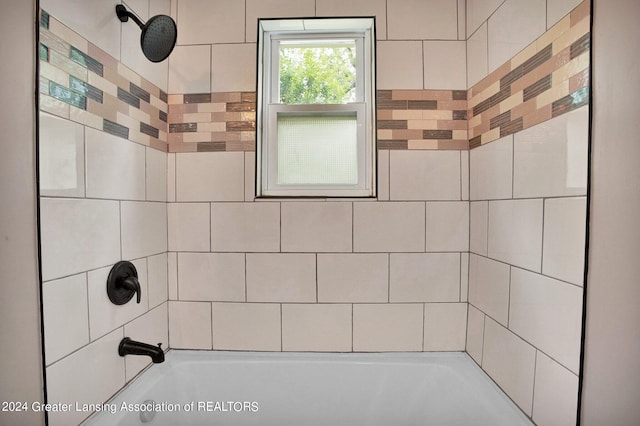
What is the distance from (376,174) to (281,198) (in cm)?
44

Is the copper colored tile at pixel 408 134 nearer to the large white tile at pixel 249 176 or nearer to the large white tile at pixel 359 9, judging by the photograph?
the large white tile at pixel 359 9

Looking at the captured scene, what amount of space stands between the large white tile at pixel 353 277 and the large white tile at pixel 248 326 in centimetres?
26

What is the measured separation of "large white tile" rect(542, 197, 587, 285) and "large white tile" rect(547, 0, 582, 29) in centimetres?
49

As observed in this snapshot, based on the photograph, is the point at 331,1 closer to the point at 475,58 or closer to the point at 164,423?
the point at 475,58

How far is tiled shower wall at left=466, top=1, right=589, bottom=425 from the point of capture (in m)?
0.68

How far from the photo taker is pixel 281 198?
46.8 inches

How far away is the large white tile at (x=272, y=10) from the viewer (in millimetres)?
1197

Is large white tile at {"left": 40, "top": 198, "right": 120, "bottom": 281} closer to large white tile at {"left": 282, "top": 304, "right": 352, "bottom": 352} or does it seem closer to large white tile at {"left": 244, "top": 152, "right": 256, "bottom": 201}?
large white tile at {"left": 244, "top": 152, "right": 256, "bottom": 201}

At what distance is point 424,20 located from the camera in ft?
3.85

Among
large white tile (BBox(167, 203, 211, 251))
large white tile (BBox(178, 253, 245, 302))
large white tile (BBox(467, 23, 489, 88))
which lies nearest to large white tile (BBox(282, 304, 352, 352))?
large white tile (BBox(178, 253, 245, 302))

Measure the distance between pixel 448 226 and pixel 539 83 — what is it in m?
0.59

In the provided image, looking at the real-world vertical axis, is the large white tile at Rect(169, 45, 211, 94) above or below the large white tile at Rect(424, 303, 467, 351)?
above

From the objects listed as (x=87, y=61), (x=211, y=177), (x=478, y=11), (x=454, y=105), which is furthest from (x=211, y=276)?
(x=478, y=11)

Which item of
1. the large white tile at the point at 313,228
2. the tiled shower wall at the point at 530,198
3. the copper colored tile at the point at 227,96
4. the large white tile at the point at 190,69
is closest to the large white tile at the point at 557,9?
the tiled shower wall at the point at 530,198
